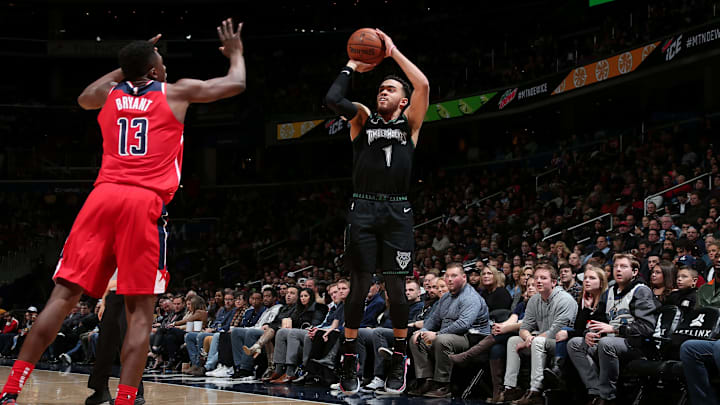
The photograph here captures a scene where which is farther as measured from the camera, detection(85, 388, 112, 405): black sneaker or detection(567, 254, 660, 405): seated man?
detection(567, 254, 660, 405): seated man

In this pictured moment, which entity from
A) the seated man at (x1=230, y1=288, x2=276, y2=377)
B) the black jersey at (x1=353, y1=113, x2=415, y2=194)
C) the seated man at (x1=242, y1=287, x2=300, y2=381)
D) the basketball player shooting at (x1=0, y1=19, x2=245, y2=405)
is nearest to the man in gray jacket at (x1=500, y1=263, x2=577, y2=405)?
the black jersey at (x1=353, y1=113, x2=415, y2=194)

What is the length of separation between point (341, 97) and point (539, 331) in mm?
3565

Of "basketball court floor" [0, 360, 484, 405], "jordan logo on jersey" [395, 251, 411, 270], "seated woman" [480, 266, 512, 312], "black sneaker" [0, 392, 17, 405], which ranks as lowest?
"basketball court floor" [0, 360, 484, 405]

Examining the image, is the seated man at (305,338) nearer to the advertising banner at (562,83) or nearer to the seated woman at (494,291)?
the seated woman at (494,291)

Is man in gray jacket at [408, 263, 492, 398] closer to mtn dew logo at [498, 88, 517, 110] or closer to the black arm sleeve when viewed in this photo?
the black arm sleeve

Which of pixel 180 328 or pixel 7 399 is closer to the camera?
pixel 7 399

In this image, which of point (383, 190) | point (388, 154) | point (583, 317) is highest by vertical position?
point (388, 154)

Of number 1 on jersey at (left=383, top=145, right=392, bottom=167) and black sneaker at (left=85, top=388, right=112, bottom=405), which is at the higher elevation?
number 1 on jersey at (left=383, top=145, right=392, bottom=167)

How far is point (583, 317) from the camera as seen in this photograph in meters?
7.33

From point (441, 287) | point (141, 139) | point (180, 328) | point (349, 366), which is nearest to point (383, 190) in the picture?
point (349, 366)

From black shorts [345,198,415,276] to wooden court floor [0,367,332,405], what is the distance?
1809mm

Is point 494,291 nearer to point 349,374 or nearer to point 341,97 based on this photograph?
point 349,374

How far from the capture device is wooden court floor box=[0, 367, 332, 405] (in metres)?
6.79

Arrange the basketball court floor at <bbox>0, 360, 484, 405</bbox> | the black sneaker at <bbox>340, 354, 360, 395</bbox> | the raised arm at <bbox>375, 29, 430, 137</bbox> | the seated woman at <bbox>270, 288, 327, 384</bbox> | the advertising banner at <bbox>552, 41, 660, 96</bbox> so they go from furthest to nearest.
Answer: the advertising banner at <bbox>552, 41, 660, 96</bbox>
the seated woman at <bbox>270, 288, 327, 384</bbox>
the basketball court floor at <bbox>0, 360, 484, 405</bbox>
the black sneaker at <bbox>340, 354, 360, 395</bbox>
the raised arm at <bbox>375, 29, 430, 137</bbox>
